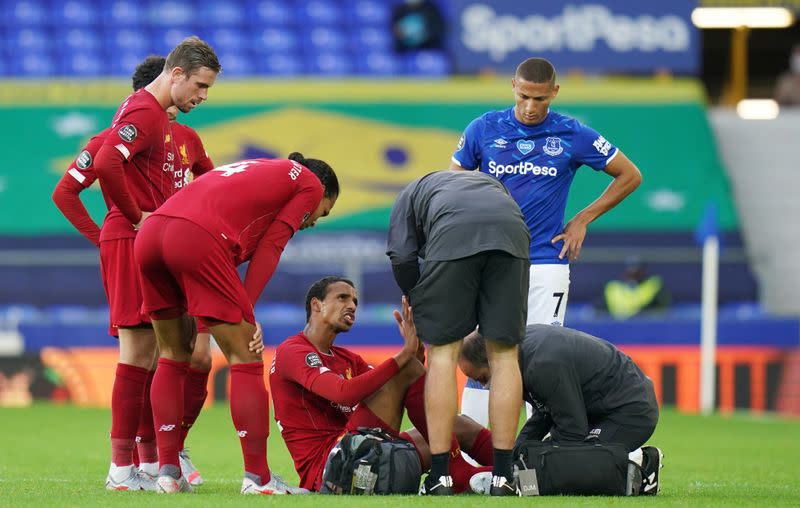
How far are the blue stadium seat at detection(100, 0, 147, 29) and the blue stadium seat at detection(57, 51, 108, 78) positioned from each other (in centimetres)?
68

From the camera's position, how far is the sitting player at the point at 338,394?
5934 mm

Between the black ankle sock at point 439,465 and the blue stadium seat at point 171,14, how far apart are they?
15746 millimetres

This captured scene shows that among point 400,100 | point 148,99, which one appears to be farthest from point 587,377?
point 400,100

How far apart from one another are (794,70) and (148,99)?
59.2ft

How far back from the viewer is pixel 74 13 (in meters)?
20.5

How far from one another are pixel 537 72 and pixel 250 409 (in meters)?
2.30

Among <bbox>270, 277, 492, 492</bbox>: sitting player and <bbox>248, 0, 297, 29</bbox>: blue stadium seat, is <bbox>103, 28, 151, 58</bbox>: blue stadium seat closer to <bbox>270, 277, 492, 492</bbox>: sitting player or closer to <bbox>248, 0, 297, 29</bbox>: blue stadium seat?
<bbox>248, 0, 297, 29</bbox>: blue stadium seat

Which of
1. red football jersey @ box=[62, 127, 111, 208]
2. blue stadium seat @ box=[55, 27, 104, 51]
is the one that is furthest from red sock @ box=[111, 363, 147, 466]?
blue stadium seat @ box=[55, 27, 104, 51]

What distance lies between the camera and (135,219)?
6.03m

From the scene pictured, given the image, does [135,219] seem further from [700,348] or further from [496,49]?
[496,49]

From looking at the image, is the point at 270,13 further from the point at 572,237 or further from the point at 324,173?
the point at 324,173

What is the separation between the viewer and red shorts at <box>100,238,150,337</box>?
614 centimetres

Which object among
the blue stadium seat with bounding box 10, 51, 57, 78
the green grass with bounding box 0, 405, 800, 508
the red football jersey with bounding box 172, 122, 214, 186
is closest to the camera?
the green grass with bounding box 0, 405, 800, 508

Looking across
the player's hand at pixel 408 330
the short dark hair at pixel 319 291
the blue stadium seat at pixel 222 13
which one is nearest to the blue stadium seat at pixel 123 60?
the blue stadium seat at pixel 222 13
